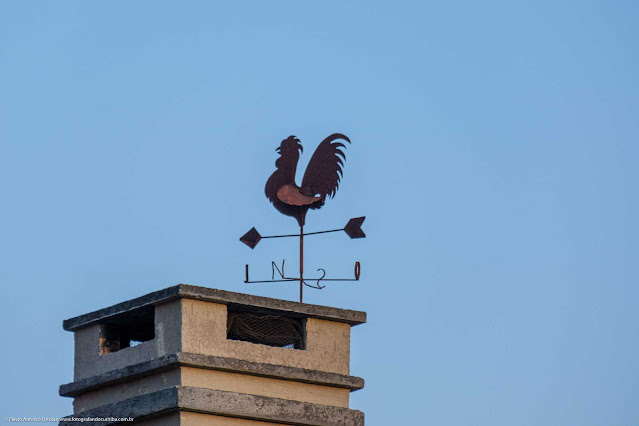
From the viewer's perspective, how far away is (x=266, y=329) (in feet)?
60.8

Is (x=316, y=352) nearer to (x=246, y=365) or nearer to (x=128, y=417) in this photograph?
(x=246, y=365)

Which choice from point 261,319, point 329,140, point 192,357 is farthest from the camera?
point 329,140

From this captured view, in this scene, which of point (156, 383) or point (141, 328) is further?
point (141, 328)

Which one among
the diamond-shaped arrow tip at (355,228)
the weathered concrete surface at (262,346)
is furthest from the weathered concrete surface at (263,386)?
the diamond-shaped arrow tip at (355,228)

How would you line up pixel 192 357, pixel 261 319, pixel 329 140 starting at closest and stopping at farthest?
1. pixel 192 357
2. pixel 261 319
3. pixel 329 140

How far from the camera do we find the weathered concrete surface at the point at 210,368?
1728 centimetres

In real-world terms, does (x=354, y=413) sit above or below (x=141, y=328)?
below

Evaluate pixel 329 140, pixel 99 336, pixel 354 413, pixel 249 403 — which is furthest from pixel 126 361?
pixel 329 140

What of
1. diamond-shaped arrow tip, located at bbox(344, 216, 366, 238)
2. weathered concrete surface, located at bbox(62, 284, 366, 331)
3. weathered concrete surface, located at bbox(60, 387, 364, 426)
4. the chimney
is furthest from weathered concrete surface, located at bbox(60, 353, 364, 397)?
diamond-shaped arrow tip, located at bbox(344, 216, 366, 238)

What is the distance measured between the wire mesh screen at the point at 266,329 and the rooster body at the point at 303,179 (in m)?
1.77

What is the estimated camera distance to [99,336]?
18.7m

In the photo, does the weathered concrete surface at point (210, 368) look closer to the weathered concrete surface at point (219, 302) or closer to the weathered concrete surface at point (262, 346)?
the weathered concrete surface at point (262, 346)

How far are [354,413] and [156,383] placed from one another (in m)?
3.00

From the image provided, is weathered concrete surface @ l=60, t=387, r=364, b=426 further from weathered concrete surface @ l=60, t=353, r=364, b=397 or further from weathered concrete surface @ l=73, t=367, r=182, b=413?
weathered concrete surface @ l=60, t=353, r=364, b=397
